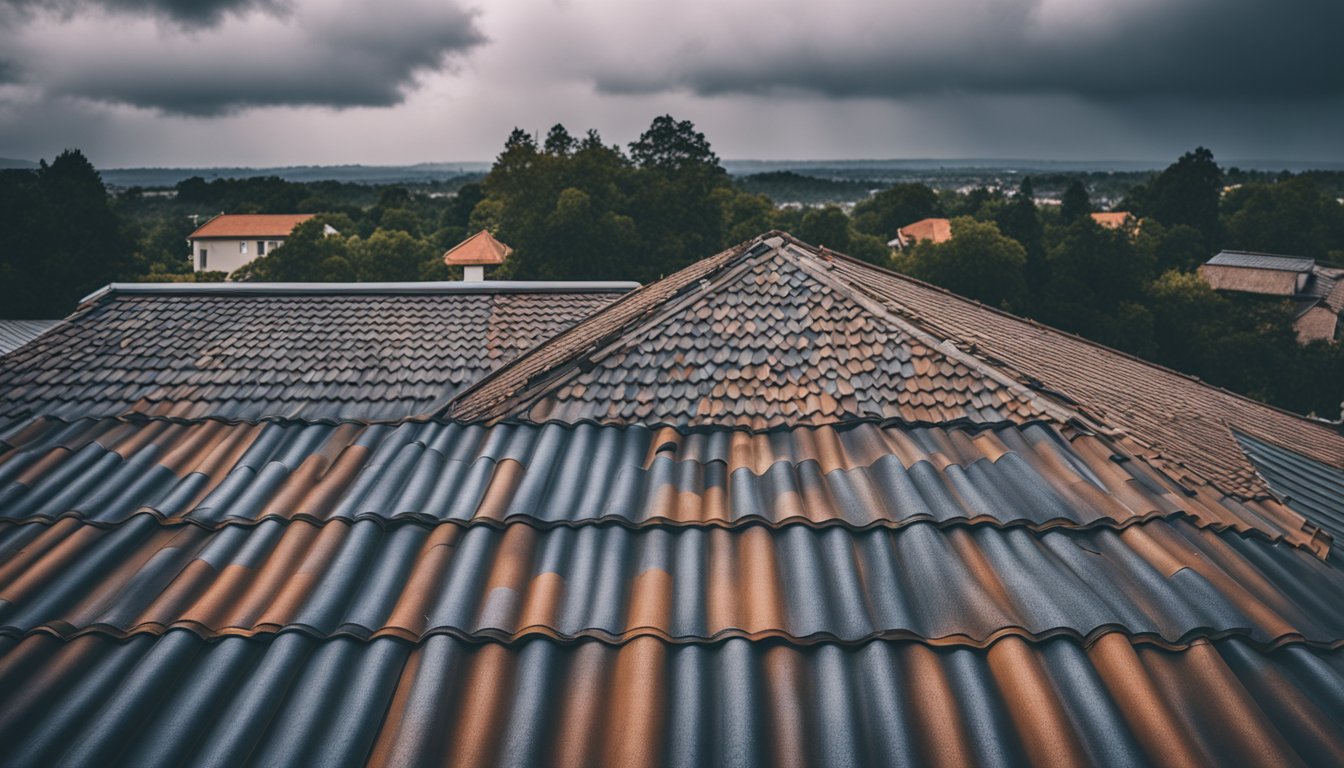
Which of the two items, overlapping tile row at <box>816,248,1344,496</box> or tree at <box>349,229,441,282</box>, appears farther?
tree at <box>349,229,441,282</box>

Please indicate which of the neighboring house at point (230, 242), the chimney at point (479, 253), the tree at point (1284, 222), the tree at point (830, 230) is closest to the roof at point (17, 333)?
the chimney at point (479, 253)

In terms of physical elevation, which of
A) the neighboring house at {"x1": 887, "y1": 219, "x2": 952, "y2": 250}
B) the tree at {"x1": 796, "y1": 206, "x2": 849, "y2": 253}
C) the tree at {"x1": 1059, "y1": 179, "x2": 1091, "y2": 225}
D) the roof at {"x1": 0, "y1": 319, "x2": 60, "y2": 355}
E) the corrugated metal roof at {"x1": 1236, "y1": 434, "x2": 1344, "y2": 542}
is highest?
the tree at {"x1": 1059, "y1": 179, "x2": 1091, "y2": 225}

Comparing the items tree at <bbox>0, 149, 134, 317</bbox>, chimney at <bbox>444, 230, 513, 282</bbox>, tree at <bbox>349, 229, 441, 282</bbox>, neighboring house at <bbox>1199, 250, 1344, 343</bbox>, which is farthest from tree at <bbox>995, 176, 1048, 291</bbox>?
tree at <bbox>0, 149, 134, 317</bbox>

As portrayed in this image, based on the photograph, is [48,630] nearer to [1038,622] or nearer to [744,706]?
[744,706]

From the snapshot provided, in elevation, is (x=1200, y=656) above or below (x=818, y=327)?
below

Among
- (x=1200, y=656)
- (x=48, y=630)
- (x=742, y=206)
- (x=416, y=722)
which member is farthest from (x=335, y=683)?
(x=742, y=206)

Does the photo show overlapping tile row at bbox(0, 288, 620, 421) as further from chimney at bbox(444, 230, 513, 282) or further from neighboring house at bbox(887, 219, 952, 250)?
neighboring house at bbox(887, 219, 952, 250)
